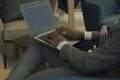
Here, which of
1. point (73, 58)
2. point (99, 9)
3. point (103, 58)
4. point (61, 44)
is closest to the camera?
point (103, 58)

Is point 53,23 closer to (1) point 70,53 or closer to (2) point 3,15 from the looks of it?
(1) point 70,53

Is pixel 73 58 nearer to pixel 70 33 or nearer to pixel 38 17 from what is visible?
pixel 70 33

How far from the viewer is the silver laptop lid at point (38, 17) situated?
187cm

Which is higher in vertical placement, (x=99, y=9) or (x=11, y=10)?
(x=11, y=10)

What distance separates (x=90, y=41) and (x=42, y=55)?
35 centimetres

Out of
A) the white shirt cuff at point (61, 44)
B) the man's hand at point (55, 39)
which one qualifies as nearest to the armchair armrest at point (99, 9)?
the man's hand at point (55, 39)

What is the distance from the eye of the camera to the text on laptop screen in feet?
6.15

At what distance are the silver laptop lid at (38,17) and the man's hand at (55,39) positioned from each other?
0.60 feet

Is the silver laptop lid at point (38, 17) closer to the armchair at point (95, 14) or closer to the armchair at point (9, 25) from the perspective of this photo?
the armchair at point (9, 25)

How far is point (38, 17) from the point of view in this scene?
193 centimetres

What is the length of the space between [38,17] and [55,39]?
0.36 meters

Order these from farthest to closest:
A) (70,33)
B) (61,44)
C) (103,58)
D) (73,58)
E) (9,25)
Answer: (9,25), (70,33), (61,44), (73,58), (103,58)

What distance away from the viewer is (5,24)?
10.7 ft

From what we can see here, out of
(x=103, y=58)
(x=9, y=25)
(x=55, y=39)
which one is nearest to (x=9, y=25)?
(x=9, y=25)
